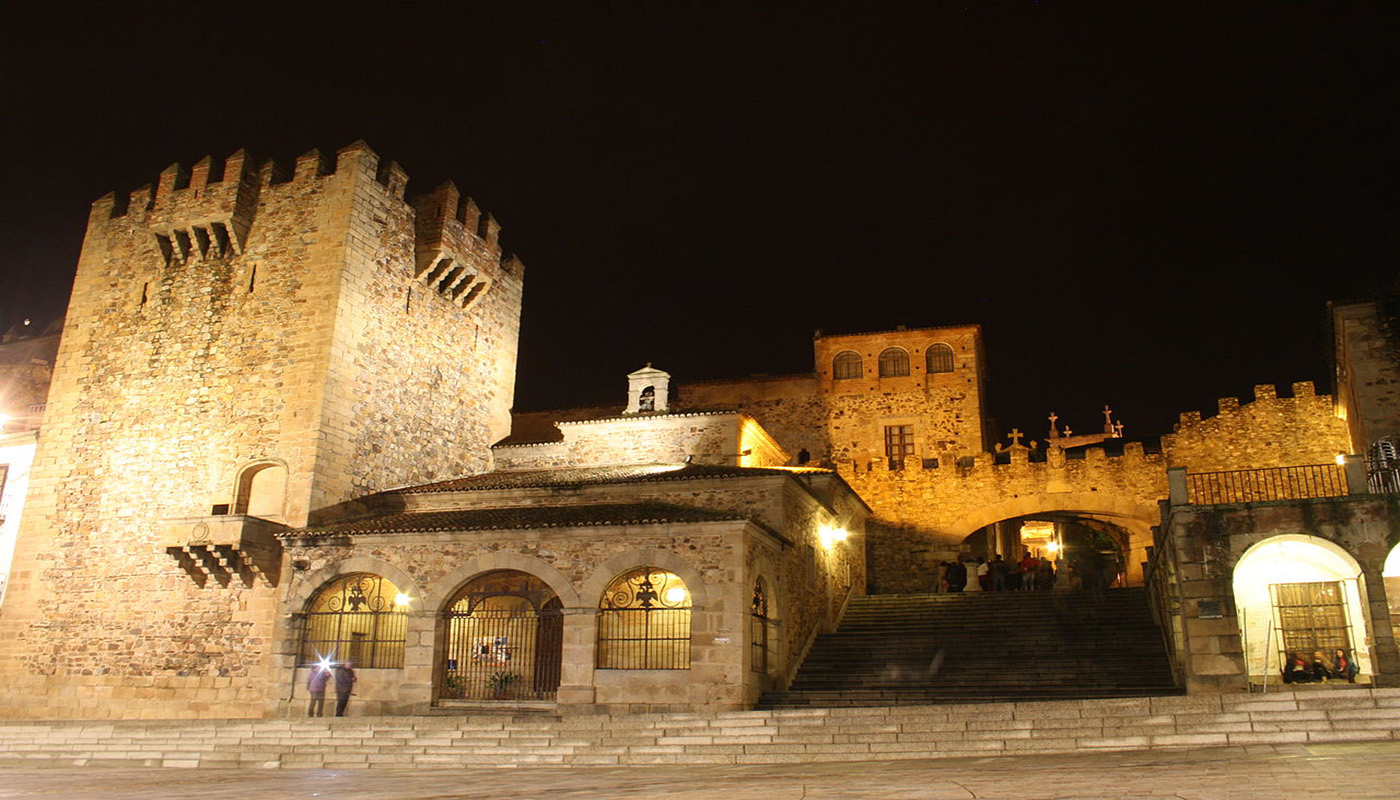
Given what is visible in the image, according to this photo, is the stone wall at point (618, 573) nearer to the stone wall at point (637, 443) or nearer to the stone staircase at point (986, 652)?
the stone staircase at point (986, 652)

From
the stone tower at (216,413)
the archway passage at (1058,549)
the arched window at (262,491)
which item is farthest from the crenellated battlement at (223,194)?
the archway passage at (1058,549)

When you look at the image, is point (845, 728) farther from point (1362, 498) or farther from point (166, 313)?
point (166, 313)

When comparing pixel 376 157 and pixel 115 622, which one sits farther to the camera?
pixel 376 157

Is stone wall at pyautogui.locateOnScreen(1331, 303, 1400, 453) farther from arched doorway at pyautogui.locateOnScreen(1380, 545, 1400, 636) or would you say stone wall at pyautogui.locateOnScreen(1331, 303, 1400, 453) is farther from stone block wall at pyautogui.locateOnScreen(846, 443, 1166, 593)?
stone block wall at pyautogui.locateOnScreen(846, 443, 1166, 593)

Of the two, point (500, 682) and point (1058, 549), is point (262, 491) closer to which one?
point (500, 682)

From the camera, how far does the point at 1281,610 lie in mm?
16797

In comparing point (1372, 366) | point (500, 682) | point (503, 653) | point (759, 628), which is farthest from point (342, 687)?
point (1372, 366)

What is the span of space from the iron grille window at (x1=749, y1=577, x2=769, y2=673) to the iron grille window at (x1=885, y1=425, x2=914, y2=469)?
14764 millimetres

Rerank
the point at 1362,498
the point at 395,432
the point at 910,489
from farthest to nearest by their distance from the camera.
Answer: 1. the point at 910,489
2. the point at 395,432
3. the point at 1362,498

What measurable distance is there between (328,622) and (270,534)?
2074 mm

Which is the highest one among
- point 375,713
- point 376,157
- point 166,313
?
point 376,157

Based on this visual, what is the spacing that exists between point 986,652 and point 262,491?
1453cm

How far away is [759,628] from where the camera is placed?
1659 cm

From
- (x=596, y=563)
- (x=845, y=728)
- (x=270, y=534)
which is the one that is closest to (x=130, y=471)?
(x=270, y=534)
